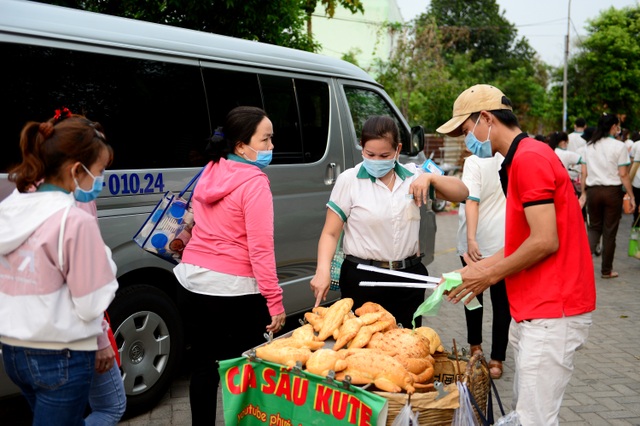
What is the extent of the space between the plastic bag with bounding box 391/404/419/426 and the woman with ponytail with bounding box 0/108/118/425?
1.21 m

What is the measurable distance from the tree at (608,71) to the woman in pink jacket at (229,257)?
33.3m

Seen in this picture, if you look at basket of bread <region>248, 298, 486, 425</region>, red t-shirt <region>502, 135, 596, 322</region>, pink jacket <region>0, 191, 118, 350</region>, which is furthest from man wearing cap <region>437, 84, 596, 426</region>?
pink jacket <region>0, 191, 118, 350</region>

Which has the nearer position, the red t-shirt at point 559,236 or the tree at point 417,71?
the red t-shirt at point 559,236

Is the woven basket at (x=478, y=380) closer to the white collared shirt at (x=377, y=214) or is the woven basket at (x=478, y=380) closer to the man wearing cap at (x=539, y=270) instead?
the man wearing cap at (x=539, y=270)

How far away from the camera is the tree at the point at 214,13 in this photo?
814cm

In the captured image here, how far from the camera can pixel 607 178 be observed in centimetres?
884

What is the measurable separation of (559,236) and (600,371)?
3.33 meters

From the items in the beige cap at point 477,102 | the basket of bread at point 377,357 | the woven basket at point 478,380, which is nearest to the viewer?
the basket of bread at point 377,357

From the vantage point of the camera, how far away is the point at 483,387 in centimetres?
284

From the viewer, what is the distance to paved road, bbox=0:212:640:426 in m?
4.46

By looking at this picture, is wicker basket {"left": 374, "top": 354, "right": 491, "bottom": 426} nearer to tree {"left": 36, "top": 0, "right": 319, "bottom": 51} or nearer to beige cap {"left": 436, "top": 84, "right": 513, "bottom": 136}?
beige cap {"left": 436, "top": 84, "right": 513, "bottom": 136}

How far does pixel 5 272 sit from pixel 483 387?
80.5 inches

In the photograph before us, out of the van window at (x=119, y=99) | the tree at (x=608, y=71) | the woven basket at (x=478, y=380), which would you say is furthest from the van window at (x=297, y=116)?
the tree at (x=608, y=71)

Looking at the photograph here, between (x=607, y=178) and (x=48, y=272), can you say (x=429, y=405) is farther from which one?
(x=607, y=178)
